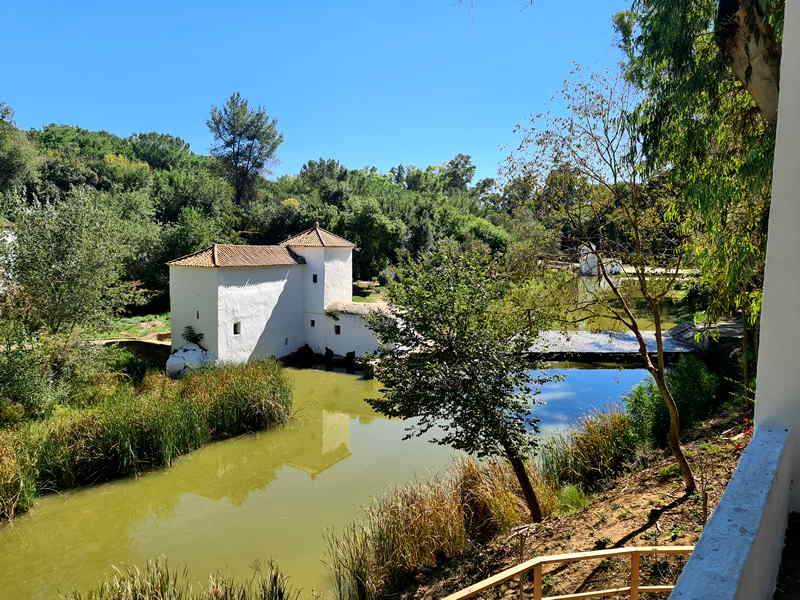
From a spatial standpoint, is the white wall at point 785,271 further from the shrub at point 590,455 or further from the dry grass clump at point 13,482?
the dry grass clump at point 13,482

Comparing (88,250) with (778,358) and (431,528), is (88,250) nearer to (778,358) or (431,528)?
(431,528)

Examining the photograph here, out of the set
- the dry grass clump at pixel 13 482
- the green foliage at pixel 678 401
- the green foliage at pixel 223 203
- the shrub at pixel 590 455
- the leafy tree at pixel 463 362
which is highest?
the green foliage at pixel 223 203

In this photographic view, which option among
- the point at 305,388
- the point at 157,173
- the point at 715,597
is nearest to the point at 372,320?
the point at 715,597

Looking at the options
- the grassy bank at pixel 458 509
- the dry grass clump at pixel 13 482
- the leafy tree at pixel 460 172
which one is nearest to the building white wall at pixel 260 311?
the dry grass clump at pixel 13 482

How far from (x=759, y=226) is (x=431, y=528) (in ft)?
20.0

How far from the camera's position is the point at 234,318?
19031 millimetres

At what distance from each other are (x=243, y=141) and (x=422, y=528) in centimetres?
4487

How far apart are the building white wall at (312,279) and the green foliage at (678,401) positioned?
44.4ft

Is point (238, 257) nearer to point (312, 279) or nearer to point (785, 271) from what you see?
point (312, 279)

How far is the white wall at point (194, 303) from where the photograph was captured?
18531 mm

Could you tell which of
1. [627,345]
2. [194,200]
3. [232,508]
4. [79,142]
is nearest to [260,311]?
[232,508]

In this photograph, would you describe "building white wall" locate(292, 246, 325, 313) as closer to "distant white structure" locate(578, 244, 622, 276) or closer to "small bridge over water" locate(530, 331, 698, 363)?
"small bridge over water" locate(530, 331, 698, 363)

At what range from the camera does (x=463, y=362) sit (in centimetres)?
781

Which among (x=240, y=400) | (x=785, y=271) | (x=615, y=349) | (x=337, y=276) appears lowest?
(x=240, y=400)
